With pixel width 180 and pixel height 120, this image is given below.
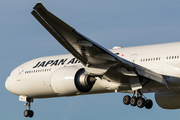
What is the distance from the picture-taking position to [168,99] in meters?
29.4

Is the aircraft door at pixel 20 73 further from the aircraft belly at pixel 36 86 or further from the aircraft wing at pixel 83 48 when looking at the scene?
the aircraft wing at pixel 83 48

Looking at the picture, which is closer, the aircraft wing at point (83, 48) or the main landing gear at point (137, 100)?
the aircraft wing at point (83, 48)

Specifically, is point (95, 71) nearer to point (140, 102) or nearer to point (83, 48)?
point (83, 48)

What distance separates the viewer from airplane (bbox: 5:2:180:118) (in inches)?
772

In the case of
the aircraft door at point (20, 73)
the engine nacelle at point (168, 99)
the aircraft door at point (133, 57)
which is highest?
the aircraft door at point (20, 73)

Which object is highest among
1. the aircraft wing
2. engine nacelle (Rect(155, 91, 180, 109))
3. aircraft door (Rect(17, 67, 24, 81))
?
aircraft door (Rect(17, 67, 24, 81))

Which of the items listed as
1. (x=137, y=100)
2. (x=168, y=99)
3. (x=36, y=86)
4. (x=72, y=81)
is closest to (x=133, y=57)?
(x=137, y=100)

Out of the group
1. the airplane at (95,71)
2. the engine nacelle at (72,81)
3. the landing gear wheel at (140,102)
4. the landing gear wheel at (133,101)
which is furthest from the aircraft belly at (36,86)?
the landing gear wheel at (140,102)

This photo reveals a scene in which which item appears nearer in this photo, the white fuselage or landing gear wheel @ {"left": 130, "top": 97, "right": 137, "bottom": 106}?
the white fuselage

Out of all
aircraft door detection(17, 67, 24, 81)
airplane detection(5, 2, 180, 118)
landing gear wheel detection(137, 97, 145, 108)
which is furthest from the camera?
aircraft door detection(17, 67, 24, 81)

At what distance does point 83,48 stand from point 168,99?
1128 cm

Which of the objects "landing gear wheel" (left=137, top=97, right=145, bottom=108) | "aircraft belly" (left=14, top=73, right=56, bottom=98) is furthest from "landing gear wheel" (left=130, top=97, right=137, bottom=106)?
"aircraft belly" (left=14, top=73, right=56, bottom=98)

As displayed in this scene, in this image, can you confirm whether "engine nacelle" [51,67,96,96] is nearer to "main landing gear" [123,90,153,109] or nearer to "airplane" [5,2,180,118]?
"airplane" [5,2,180,118]

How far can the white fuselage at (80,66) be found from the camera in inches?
938
